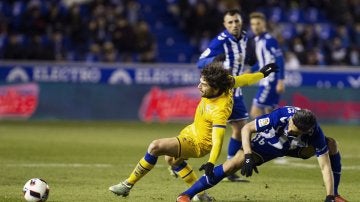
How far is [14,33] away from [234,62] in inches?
581

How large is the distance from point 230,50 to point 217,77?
2.98 metres

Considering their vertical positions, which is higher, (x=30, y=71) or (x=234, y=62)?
(x=234, y=62)

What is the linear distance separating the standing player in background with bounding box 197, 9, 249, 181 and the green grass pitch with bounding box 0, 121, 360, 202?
77 cm

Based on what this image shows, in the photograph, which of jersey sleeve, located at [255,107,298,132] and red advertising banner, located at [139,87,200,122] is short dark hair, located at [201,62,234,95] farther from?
red advertising banner, located at [139,87,200,122]

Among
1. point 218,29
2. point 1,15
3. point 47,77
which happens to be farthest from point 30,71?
point 218,29

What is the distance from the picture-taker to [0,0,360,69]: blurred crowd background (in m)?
25.9

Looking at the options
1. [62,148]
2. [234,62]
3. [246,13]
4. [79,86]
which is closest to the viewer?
[234,62]

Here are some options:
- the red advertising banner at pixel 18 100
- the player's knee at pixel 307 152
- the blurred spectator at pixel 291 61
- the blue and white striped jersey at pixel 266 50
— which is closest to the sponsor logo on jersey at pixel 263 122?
the player's knee at pixel 307 152

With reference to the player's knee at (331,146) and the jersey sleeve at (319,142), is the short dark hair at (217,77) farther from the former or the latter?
the player's knee at (331,146)

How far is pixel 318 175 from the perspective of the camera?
13.3 meters

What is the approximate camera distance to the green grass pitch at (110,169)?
35.2ft

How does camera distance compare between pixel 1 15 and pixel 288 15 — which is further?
pixel 288 15

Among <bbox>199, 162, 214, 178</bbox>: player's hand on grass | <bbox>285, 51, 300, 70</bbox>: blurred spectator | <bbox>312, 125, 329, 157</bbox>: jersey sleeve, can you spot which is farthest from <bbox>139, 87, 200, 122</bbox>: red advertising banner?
<bbox>199, 162, 214, 178</bbox>: player's hand on grass

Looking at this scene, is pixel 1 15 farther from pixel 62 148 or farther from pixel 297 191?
pixel 297 191
